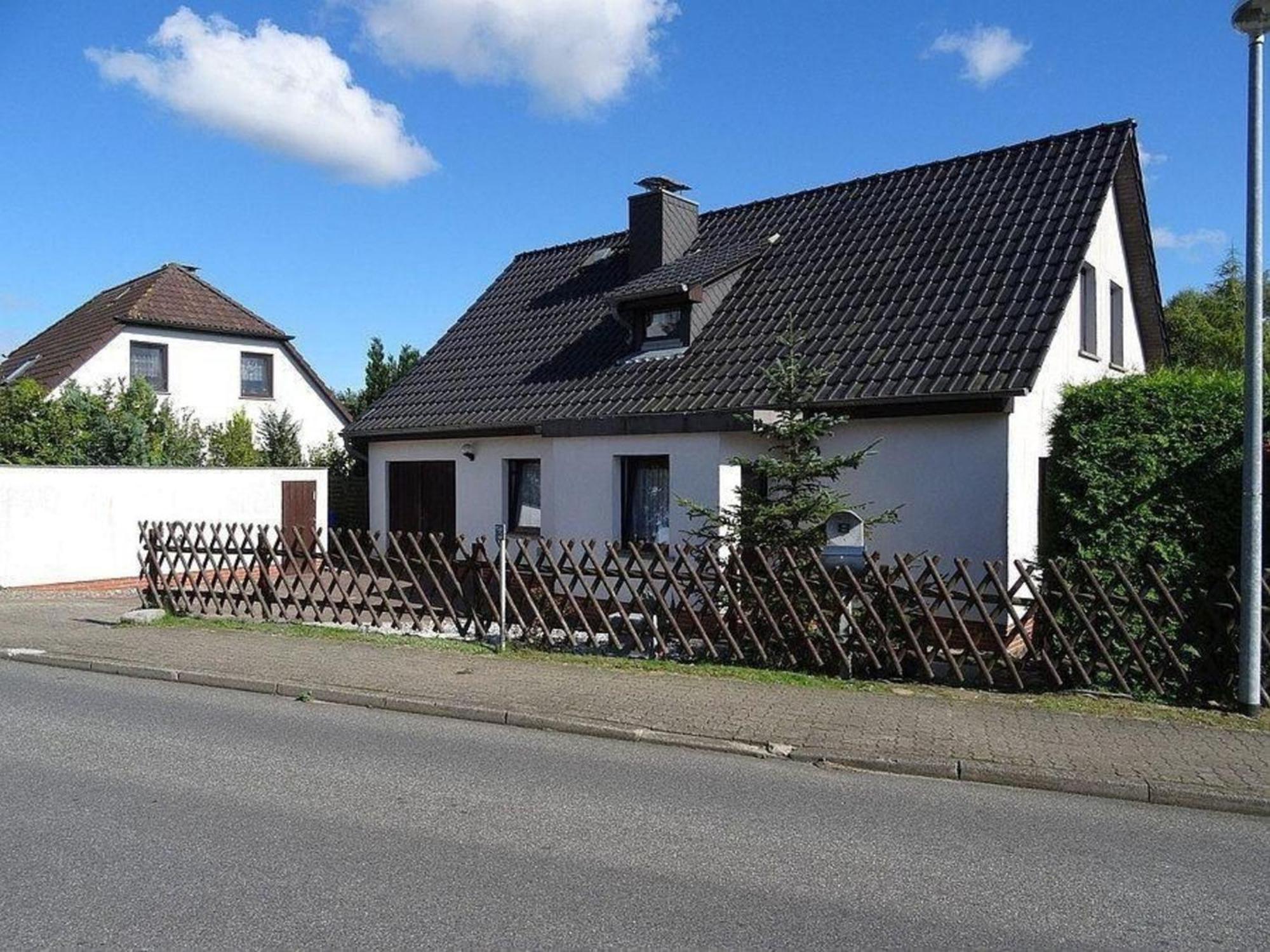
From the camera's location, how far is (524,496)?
17.1 metres

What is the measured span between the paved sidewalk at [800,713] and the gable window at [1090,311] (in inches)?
278

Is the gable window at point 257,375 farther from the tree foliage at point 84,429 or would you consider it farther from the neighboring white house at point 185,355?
the tree foliage at point 84,429

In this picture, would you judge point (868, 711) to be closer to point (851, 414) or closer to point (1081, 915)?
point (1081, 915)

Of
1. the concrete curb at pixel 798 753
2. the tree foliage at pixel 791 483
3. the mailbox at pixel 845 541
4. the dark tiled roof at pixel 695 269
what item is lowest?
the concrete curb at pixel 798 753

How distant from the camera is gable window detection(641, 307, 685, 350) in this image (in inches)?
627

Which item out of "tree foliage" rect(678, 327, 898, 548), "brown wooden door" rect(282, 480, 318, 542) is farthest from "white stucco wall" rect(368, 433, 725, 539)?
"brown wooden door" rect(282, 480, 318, 542)

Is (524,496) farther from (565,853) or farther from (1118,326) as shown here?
(565,853)

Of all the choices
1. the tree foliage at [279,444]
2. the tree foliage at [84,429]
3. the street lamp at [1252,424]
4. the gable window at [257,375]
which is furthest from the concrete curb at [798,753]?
the gable window at [257,375]

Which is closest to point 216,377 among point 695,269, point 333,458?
point 333,458

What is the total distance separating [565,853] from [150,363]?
2553cm

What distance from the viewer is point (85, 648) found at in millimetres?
11750

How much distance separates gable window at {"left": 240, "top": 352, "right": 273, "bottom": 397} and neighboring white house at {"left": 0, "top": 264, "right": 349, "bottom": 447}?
0.02 meters

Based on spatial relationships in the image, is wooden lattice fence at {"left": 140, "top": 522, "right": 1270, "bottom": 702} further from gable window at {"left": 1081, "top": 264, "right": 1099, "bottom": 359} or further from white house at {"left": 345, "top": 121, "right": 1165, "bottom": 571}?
gable window at {"left": 1081, "top": 264, "right": 1099, "bottom": 359}

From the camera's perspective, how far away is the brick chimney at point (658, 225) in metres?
18.1
